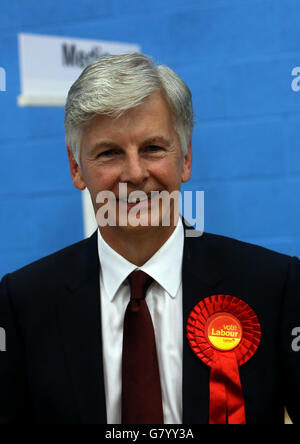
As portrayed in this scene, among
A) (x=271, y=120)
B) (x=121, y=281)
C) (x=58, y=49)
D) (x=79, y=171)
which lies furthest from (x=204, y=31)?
(x=121, y=281)

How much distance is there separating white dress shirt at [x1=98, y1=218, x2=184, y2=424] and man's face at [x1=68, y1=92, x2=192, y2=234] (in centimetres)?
10

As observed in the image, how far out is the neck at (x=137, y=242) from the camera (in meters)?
1.18

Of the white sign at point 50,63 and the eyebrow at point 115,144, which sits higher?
the white sign at point 50,63

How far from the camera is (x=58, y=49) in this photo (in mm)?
1652

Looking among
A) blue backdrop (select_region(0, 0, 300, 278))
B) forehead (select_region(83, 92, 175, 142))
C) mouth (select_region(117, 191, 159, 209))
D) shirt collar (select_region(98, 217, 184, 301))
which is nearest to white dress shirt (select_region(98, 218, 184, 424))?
shirt collar (select_region(98, 217, 184, 301))

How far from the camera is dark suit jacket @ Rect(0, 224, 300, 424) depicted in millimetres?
1106

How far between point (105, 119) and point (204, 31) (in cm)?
129

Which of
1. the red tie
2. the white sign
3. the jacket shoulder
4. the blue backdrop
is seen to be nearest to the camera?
the red tie

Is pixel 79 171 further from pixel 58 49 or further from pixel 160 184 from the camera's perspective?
pixel 58 49

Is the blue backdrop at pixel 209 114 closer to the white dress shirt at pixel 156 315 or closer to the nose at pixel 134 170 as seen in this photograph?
the white dress shirt at pixel 156 315

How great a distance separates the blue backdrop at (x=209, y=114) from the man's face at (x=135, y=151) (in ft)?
3.72

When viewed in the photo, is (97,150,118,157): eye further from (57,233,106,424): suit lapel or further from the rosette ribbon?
the rosette ribbon

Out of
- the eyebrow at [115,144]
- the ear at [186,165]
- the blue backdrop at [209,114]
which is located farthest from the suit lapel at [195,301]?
the blue backdrop at [209,114]

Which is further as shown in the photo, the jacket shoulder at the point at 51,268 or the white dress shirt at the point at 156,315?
the jacket shoulder at the point at 51,268
